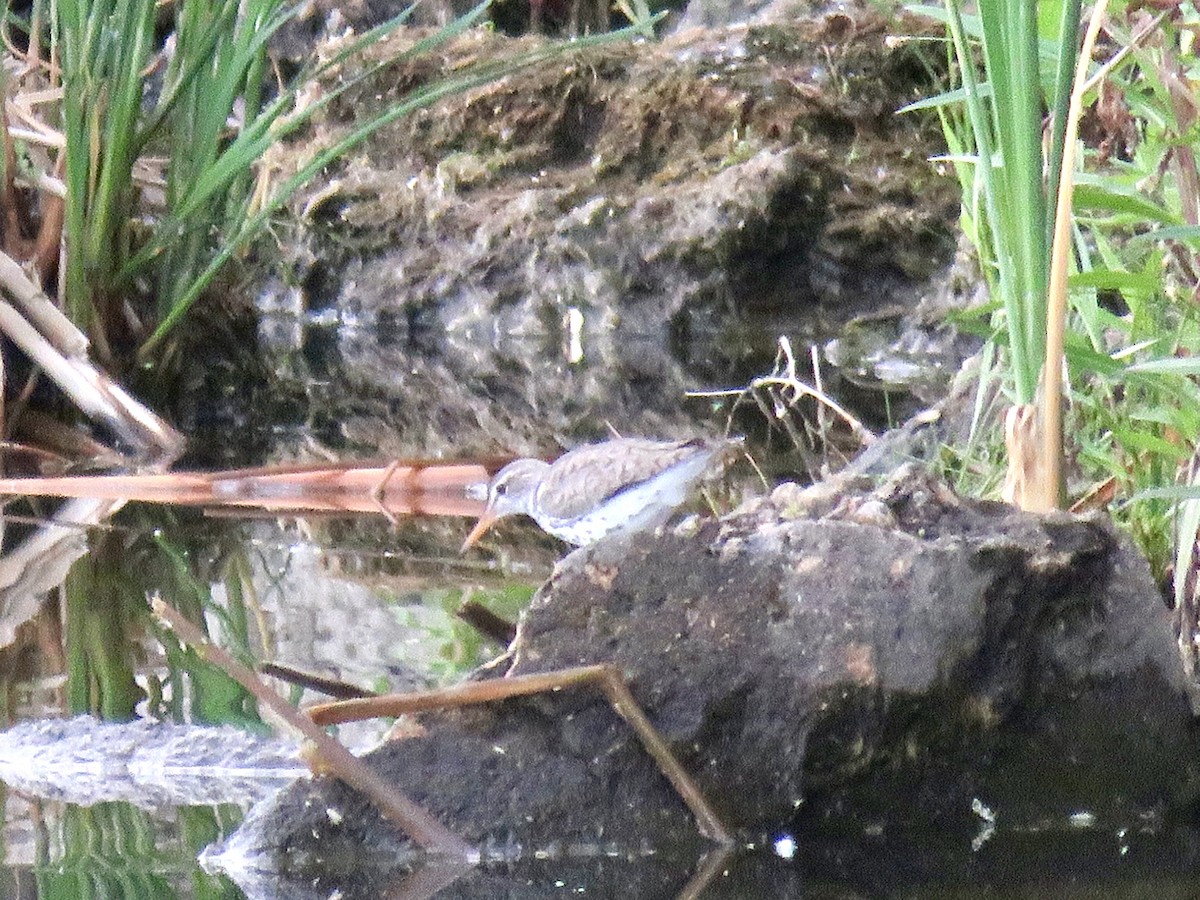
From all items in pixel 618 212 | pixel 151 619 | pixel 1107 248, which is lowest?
pixel 618 212

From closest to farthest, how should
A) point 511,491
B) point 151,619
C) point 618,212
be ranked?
point 151,619 < point 511,491 < point 618,212

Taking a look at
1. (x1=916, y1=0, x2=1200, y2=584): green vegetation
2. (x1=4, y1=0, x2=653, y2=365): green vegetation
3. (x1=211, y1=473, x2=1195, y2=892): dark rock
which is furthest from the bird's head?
(x1=211, y1=473, x2=1195, y2=892): dark rock

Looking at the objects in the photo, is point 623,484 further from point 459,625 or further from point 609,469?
point 459,625

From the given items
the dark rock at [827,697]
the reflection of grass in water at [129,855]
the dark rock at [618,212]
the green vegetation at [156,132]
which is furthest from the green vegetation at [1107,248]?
the dark rock at [618,212]

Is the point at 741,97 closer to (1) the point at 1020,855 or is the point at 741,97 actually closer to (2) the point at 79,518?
(2) the point at 79,518

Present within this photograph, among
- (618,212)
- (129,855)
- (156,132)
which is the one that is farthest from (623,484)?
(618,212)

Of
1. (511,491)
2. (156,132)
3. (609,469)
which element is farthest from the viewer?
(156,132)

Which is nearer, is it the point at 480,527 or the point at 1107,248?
the point at 1107,248
